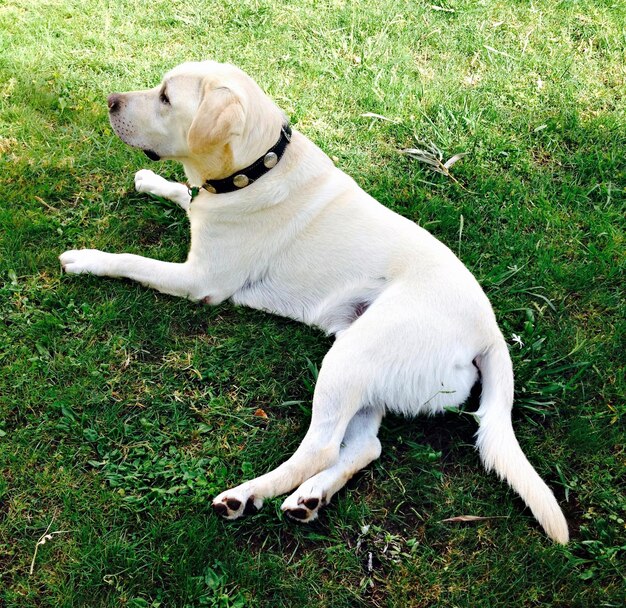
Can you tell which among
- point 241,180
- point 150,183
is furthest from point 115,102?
point 241,180

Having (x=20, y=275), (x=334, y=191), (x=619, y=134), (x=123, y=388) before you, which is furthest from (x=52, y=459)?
(x=619, y=134)

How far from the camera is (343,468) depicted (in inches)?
111

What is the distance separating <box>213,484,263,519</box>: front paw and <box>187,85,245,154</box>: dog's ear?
59.7 inches

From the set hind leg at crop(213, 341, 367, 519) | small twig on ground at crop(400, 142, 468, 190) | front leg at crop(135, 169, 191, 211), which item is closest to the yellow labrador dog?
hind leg at crop(213, 341, 367, 519)

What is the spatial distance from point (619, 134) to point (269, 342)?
317 centimetres

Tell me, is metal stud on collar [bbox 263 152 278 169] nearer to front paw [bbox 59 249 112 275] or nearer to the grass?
the grass

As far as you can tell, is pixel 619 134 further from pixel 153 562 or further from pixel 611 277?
pixel 153 562

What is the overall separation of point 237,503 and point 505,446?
3.78ft

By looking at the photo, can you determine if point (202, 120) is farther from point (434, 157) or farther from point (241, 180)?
point (434, 157)

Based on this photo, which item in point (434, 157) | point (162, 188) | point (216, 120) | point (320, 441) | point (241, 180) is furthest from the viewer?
point (434, 157)

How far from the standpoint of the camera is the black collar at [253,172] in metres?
3.20

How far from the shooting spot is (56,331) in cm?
317

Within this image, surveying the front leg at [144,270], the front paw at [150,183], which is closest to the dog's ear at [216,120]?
the front leg at [144,270]

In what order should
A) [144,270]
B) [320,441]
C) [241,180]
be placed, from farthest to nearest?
1. [144,270]
2. [241,180]
3. [320,441]
